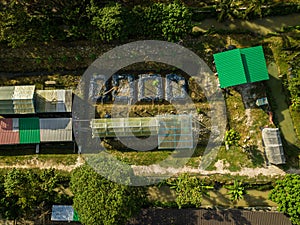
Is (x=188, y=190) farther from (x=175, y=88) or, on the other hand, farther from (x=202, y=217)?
(x=175, y=88)

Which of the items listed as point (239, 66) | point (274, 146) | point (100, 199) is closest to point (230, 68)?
point (239, 66)

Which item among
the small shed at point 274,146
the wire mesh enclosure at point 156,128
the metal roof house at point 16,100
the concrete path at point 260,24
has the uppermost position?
the concrete path at point 260,24

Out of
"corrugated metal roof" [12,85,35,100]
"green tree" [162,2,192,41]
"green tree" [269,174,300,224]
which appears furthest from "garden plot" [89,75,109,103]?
"green tree" [269,174,300,224]

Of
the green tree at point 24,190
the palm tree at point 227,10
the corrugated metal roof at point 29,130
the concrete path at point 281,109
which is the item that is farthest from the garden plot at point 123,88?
the concrete path at point 281,109

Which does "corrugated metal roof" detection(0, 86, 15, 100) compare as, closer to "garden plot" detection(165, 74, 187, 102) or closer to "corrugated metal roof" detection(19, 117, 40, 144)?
"corrugated metal roof" detection(19, 117, 40, 144)

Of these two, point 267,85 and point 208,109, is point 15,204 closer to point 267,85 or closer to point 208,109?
point 208,109

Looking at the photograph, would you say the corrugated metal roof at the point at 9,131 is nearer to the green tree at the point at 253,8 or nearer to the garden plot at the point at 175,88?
the garden plot at the point at 175,88
